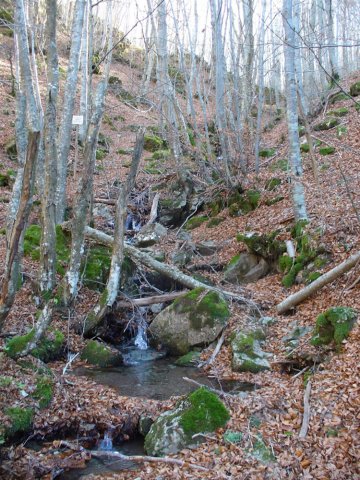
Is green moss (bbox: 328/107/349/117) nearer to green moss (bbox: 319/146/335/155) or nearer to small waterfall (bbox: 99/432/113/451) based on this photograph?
green moss (bbox: 319/146/335/155)

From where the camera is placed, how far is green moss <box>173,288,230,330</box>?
28.1 ft

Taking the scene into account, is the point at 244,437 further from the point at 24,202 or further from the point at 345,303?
the point at 24,202

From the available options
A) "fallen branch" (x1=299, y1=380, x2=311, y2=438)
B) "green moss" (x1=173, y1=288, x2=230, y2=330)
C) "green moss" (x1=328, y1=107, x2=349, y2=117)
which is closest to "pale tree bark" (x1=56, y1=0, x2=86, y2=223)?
"green moss" (x1=173, y1=288, x2=230, y2=330)

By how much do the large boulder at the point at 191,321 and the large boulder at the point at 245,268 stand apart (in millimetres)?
1998

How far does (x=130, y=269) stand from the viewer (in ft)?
35.2

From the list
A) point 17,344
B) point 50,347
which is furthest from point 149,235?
point 17,344

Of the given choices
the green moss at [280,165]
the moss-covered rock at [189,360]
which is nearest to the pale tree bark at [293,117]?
the moss-covered rock at [189,360]

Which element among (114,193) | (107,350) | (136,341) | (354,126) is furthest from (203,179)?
(107,350)

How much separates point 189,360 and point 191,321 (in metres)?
0.89

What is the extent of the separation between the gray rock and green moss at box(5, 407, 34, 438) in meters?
7.44

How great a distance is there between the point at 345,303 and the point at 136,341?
4550 mm

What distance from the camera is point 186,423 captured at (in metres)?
5.29

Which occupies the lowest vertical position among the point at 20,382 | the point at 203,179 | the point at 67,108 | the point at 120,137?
the point at 20,382

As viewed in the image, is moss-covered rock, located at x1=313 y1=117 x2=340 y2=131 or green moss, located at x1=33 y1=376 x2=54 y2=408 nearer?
green moss, located at x1=33 y1=376 x2=54 y2=408
